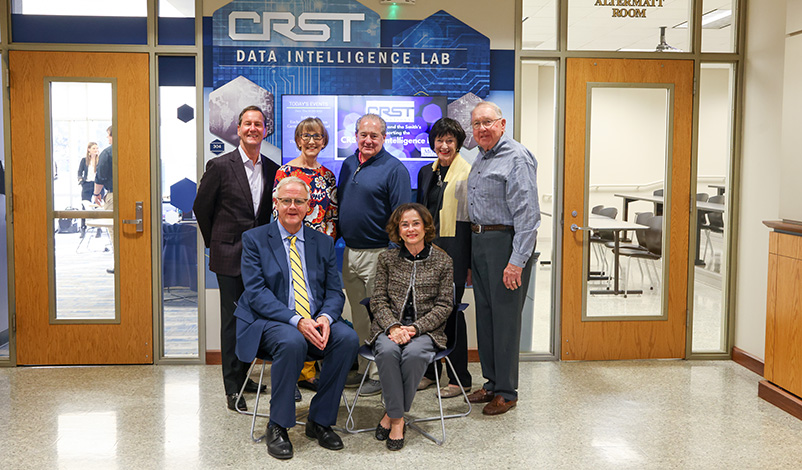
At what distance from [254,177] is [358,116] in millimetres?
976

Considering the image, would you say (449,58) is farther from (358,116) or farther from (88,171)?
(88,171)

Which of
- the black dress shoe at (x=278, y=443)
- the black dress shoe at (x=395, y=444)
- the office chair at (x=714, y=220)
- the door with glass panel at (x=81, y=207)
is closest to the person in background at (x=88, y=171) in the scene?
the door with glass panel at (x=81, y=207)

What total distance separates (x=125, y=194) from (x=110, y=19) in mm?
1145

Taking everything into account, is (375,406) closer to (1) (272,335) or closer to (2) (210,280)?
(1) (272,335)

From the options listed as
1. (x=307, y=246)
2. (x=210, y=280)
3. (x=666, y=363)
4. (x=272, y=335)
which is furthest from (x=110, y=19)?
(x=666, y=363)

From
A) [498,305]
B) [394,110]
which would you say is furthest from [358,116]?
[498,305]

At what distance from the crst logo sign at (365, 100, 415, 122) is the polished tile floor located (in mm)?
1808

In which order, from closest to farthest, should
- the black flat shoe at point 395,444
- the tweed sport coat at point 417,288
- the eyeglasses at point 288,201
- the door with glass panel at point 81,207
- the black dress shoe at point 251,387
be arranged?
the black flat shoe at point 395,444 < the eyeglasses at point 288,201 < the tweed sport coat at point 417,288 < the black dress shoe at point 251,387 < the door with glass panel at point 81,207

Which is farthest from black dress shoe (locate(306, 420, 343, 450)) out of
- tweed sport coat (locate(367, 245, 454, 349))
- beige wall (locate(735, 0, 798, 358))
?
beige wall (locate(735, 0, 798, 358))

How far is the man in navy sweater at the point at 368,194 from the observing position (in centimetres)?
394

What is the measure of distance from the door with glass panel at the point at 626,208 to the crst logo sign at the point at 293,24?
1537mm

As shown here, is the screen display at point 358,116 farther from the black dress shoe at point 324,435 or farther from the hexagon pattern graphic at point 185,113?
the black dress shoe at point 324,435

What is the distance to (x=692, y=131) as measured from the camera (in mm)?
4789

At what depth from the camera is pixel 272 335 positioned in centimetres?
329
